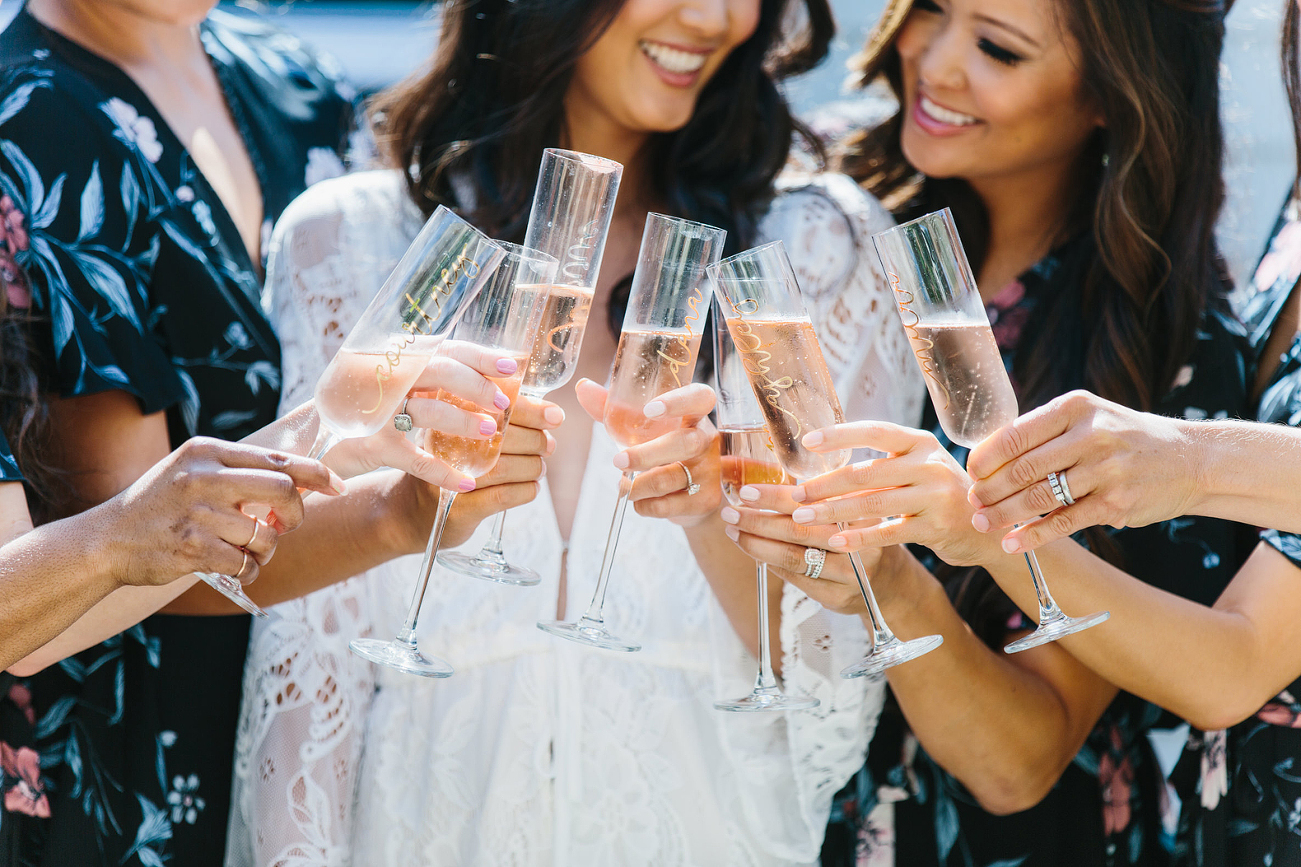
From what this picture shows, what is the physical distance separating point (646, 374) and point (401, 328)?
1.30 ft

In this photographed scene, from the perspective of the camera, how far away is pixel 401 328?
1720mm

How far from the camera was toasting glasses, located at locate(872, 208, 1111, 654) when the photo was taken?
1.77 meters

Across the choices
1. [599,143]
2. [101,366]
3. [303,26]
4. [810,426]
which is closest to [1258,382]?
[810,426]

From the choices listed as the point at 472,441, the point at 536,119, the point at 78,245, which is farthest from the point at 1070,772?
the point at 78,245

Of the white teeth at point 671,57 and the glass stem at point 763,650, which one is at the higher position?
the white teeth at point 671,57

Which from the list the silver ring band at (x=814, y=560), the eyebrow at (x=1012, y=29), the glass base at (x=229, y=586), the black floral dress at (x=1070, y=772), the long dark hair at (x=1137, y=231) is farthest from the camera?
the eyebrow at (x=1012, y=29)

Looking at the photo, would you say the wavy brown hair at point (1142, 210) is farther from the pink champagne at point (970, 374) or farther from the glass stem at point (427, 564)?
the glass stem at point (427, 564)

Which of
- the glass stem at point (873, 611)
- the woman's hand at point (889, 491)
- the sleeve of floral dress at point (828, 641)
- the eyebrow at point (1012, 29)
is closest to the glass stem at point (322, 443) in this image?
the woman's hand at point (889, 491)

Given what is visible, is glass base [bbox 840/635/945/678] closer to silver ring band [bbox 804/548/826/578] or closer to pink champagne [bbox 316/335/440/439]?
silver ring band [bbox 804/548/826/578]

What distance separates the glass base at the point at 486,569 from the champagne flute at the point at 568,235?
35 centimetres

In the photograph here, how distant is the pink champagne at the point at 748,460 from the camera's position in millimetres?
1947

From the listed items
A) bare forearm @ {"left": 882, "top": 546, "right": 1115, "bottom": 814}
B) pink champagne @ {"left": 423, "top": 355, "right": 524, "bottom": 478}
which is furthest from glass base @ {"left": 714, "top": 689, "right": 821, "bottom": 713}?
pink champagne @ {"left": 423, "top": 355, "right": 524, "bottom": 478}

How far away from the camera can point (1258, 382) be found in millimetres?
2355

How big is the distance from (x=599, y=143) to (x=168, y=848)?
6.10ft
